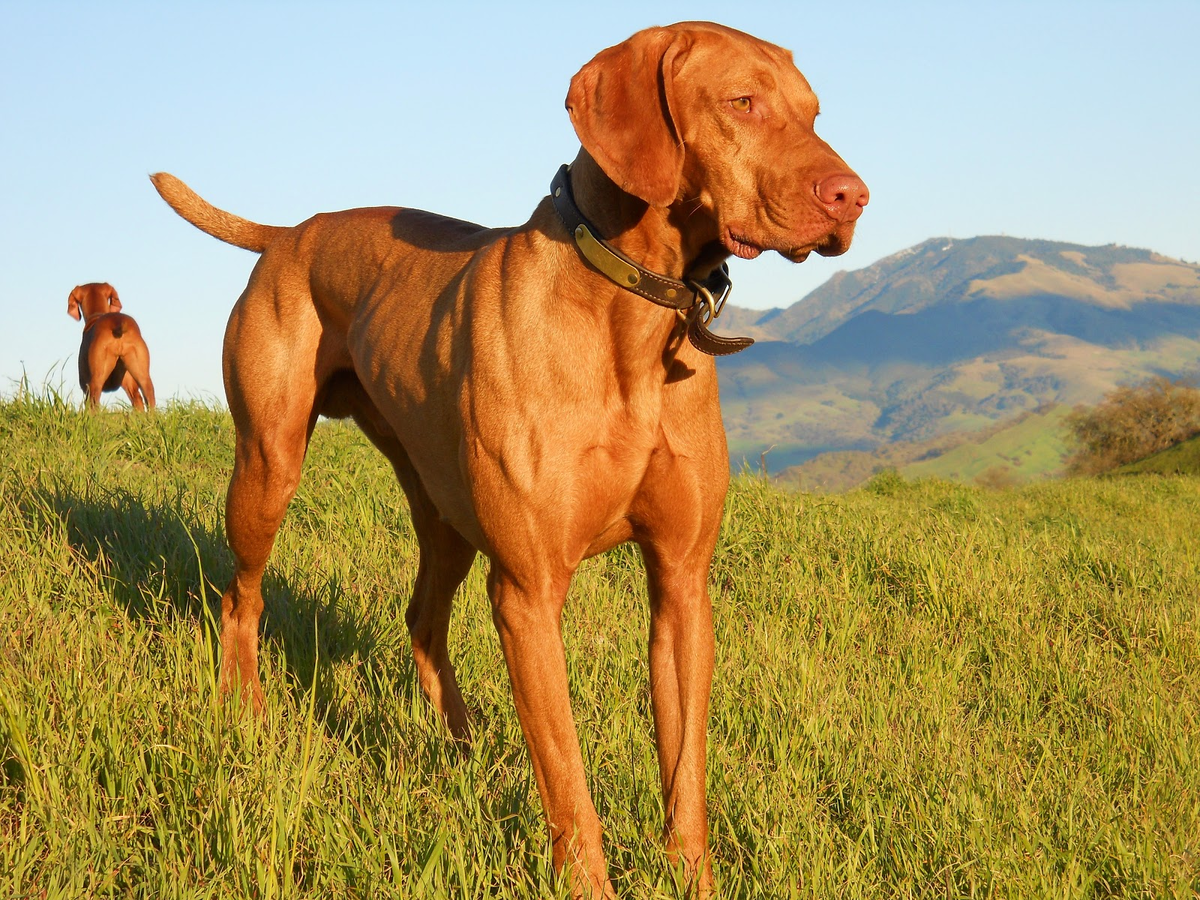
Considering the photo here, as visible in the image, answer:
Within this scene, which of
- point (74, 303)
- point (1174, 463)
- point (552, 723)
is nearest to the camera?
point (552, 723)

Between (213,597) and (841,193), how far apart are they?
346 centimetres

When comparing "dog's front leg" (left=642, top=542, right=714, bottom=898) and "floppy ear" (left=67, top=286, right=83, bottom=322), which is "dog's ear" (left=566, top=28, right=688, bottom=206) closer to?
"dog's front leg" (left=642, top=542, right=714, bottom=898)

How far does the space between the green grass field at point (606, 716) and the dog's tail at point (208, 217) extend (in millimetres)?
1405

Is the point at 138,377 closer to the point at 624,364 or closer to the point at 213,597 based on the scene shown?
the point at 213,597

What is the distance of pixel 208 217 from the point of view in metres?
4.79

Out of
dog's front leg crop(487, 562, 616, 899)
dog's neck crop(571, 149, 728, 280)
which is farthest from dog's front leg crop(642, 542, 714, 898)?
dog's neck crop(571, 149, 728, 280)

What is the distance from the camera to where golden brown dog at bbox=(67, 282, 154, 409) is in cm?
1223

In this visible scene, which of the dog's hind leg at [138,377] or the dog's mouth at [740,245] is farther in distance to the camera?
the dog's hind leg at [138,377]

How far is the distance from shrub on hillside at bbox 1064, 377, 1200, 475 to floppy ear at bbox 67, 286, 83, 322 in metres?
27.0

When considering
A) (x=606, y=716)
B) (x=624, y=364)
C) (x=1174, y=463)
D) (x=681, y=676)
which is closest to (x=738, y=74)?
(x=624, y=364)

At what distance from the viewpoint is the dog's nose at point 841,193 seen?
8.11ft

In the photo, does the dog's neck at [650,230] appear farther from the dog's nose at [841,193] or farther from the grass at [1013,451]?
the grass at [1013,451]

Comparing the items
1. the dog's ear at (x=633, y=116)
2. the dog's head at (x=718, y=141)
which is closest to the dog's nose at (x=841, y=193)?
the dog's head at (x=718, y=141)

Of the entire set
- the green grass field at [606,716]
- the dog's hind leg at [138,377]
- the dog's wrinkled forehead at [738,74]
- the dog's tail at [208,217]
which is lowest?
the green grass field at [606,716]
